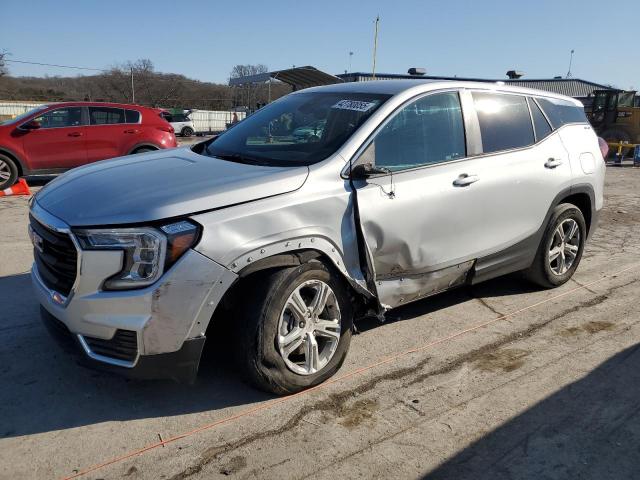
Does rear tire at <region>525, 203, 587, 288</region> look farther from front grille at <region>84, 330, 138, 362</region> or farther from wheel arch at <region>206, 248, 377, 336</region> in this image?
front grille at <region>84, 330, 138, 362</region>

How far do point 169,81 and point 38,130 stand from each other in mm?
55437

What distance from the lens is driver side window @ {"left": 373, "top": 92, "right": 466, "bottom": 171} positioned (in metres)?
3.55

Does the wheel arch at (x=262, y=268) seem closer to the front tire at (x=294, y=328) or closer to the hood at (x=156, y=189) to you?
the front tire at (x=294, y=328)

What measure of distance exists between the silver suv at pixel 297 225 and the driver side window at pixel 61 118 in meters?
7.72

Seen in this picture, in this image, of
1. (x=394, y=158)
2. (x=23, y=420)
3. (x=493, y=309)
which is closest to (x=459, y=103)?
(x=394, y=158)

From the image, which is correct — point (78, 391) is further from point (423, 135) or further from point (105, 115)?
point (105, 115)

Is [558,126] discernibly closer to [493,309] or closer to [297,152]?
[493,309]

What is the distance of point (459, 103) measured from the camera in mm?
4051

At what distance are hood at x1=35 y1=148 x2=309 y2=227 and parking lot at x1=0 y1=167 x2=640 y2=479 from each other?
1.08 m

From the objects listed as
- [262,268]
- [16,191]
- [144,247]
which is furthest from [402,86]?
[16,191]

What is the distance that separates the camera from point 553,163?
4.65 meters

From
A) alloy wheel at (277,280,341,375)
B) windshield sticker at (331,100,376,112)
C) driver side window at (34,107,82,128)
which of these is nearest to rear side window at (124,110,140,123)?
driver side window at (34,107,82,128)

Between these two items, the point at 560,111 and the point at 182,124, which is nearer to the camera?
the point at 560,111

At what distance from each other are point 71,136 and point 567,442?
34.2 ft
